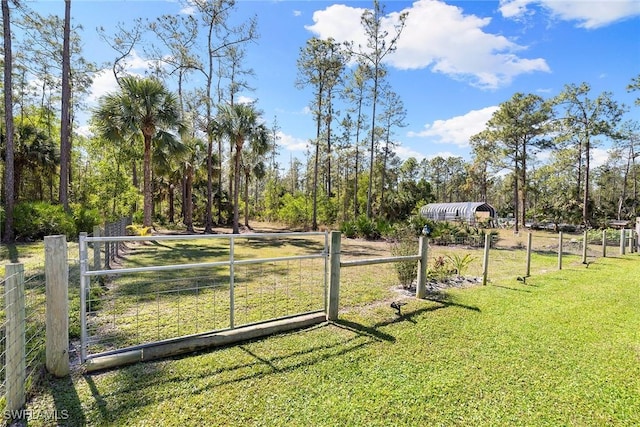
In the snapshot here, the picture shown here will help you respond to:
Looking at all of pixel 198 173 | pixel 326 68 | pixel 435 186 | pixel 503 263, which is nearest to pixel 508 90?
pixel 326 68

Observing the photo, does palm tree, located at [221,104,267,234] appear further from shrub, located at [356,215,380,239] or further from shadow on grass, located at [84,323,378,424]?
shadow on grass, located at [84,323,378,424]

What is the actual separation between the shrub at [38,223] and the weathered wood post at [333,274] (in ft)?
37.8

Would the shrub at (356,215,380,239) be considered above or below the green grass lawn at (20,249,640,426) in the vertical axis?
Result: above

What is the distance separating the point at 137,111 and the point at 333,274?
504 inches

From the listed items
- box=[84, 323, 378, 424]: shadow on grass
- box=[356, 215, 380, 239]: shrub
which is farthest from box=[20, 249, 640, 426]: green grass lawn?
box=[356, 215, 380, 239]: shrub

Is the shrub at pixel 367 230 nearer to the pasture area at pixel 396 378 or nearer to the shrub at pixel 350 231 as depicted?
the shrub at pixel 350 231

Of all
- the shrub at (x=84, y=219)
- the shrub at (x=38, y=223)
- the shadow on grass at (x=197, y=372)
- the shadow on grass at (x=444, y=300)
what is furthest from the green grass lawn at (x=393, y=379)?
the shrub at (x=84, y=219)

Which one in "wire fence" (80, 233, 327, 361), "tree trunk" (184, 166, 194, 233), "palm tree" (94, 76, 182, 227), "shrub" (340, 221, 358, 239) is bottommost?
"wire fence" (80, 233, 327, 361)

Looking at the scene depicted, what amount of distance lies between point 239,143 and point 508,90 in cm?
2009

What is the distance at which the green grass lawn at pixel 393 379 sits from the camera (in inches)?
84.6

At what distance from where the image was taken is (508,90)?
23.3 m

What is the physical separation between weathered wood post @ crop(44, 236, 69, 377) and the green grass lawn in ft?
0.47

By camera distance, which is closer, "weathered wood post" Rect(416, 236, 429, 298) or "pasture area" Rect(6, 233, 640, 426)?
"pasture area" Rect(6, 233, 640, 426)

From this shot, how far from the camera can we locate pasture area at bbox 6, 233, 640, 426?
84.7 inches
